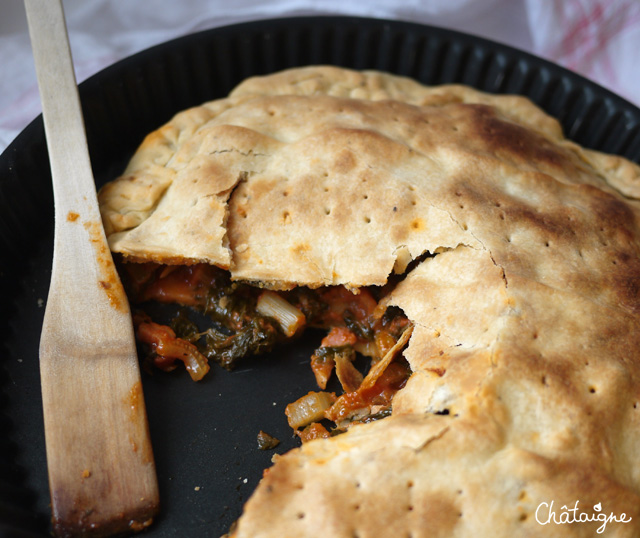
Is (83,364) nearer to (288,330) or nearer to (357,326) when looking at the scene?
(288,330)

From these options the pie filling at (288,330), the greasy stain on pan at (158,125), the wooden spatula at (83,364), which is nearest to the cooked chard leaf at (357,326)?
the pie filling at (288,330)

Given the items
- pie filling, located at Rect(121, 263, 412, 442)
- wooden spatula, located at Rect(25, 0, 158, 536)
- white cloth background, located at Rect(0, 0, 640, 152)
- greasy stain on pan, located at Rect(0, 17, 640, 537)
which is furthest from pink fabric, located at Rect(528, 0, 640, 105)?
wooden spatula, located at Rect(25, 0, 158, 536)

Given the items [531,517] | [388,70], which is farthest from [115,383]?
[388,70]

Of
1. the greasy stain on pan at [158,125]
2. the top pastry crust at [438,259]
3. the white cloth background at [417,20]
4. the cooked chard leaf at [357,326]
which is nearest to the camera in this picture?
the top pastry crust at [438,259]

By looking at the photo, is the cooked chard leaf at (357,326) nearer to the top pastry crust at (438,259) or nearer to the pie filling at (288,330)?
the pie filling at (288,330)

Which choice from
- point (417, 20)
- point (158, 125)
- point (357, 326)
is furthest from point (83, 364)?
point (417, 20)

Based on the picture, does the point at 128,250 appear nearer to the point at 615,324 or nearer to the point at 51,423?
the point at 51,423
